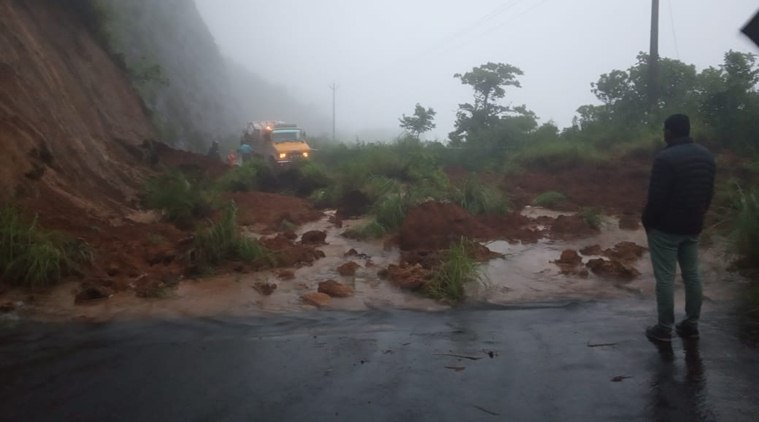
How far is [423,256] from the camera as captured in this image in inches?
380

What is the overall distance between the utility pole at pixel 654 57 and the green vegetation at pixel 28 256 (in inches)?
829

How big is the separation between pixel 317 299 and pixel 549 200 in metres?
9.82

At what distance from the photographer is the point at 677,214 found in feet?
17.7

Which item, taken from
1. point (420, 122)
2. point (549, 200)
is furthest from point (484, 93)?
point (549, 200)

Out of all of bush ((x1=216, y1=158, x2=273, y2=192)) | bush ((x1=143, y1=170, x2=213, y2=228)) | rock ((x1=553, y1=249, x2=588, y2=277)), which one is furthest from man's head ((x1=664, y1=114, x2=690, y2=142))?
bush ((x1=216, y1=158, x2=273, y2=192))

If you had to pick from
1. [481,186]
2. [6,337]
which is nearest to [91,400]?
[6,337]

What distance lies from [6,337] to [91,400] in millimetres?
2123

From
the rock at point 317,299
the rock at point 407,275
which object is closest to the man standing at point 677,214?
the rock at point 407,275

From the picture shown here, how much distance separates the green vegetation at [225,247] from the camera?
29.6 feet

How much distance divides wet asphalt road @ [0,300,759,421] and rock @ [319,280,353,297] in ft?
3.42

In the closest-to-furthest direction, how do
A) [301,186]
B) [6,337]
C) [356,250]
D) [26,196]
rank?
[6,337]
[26,196]
[356,250]
[301,186]

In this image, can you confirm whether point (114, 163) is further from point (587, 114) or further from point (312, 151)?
point (587, 114)

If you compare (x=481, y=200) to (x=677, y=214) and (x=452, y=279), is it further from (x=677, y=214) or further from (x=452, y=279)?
(x=677, y=214)

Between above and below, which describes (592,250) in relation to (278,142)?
below
